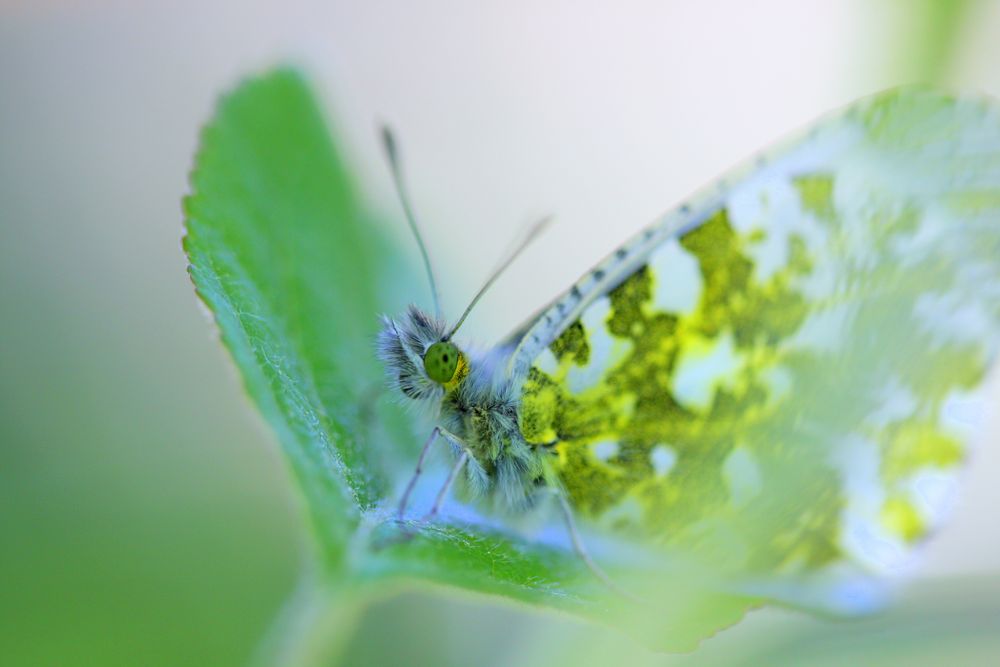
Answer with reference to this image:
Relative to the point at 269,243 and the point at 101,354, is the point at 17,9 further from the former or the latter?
the point at 269,243

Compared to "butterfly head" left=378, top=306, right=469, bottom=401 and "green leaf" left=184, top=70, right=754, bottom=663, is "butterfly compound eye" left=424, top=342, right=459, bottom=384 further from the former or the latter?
"green leaf" left=184, top=70, right=754, bottom=663

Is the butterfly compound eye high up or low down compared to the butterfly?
down

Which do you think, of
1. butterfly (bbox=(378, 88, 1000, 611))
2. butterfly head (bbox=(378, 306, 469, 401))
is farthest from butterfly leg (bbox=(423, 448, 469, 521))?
butterfly head (bbox=(378, 306, 469, 401))

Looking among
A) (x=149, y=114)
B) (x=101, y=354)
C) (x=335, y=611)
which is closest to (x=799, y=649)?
(x=335, y=611)

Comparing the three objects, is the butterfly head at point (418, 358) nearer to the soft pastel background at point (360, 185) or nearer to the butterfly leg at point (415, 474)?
the butterfly leg at point (415, 474)

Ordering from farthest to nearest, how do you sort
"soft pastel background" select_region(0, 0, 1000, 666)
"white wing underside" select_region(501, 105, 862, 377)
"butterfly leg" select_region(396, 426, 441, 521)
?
"soft pastel background" select_region(0, 0, 1000, 666) < "white wing underside" select_region(501, 105, 862, 377) < "butterfly leg" select_region(396, 426, 441, 521)

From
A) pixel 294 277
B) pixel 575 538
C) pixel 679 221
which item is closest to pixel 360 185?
pixel 294 277

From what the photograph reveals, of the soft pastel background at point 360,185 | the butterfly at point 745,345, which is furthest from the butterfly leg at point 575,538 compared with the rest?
the soft pastel background at point 360,185
